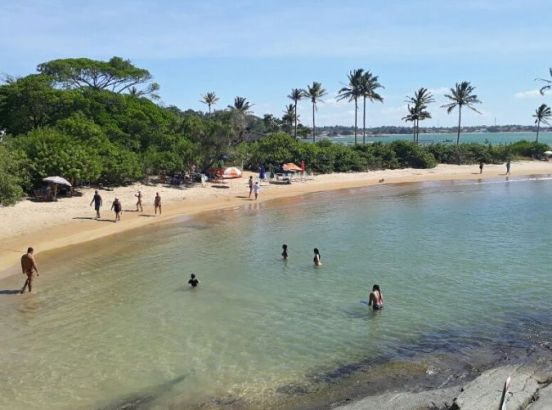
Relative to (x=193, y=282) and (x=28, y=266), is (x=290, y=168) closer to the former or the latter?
(x=193, y=282)

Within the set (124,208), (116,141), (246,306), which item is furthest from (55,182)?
(246,306)

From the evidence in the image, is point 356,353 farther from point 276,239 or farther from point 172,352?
point 276,239

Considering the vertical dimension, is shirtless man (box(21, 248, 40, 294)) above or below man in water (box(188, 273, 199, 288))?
above

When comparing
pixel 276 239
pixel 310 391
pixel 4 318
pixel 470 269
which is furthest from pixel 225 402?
pixel 276 239

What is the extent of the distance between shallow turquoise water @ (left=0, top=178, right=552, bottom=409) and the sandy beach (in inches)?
57.9

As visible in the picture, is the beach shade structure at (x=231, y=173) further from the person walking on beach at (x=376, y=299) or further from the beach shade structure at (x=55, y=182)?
the person walking on beach at (x=376, y=299)

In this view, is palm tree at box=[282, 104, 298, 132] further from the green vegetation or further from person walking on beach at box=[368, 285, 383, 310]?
person walking on beach at box=[368, 285, 383, 310]

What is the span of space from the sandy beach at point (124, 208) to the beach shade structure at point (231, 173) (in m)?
0.68

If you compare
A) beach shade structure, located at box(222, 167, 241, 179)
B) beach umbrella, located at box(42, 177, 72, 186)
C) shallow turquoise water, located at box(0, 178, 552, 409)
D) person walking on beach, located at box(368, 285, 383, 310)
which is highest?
beach umbrella, located at box(42, 177, 72, 186)

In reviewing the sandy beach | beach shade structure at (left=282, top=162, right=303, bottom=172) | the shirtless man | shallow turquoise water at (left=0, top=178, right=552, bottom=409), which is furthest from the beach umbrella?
beach shade structure at (left=282, top=162, right=303, bottom=172)

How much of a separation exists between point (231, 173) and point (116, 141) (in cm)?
954

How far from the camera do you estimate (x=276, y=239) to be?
28.1 m

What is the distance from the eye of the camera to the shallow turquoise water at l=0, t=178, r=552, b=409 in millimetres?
12250

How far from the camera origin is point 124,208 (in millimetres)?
33750
